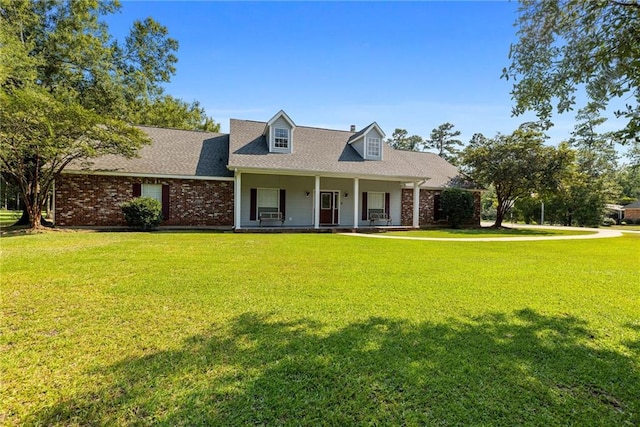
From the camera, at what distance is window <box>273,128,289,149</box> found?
17516 mm

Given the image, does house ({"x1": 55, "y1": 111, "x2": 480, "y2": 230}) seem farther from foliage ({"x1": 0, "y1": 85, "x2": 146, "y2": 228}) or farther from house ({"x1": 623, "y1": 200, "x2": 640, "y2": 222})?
house ({"x1": 623, "y1": 200, "x2": 640, "y2": 222})

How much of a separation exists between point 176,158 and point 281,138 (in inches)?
223

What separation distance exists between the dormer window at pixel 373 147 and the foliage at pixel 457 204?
4.88 m

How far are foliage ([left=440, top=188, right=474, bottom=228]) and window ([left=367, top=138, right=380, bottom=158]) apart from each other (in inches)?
193

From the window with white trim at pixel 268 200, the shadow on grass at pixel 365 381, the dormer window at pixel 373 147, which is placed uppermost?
the dormer window at pixel 373 147

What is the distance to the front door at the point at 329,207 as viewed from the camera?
61.5ft

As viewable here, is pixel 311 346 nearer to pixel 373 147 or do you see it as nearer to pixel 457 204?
pixel 373 147

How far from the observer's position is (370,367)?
10.1 feet

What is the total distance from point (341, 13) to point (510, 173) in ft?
50.6

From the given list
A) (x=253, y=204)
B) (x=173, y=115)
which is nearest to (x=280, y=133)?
(x=253, y=204)

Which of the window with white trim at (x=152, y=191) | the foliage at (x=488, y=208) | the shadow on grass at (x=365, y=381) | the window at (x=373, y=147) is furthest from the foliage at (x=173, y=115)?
the foliage at (x=488, y=208)

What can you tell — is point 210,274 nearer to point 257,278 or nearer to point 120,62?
point 257,278

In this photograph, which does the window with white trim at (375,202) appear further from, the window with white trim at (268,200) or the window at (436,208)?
the window with white trim at (268,200)

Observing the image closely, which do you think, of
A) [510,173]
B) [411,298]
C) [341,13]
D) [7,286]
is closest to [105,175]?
[7,286]
